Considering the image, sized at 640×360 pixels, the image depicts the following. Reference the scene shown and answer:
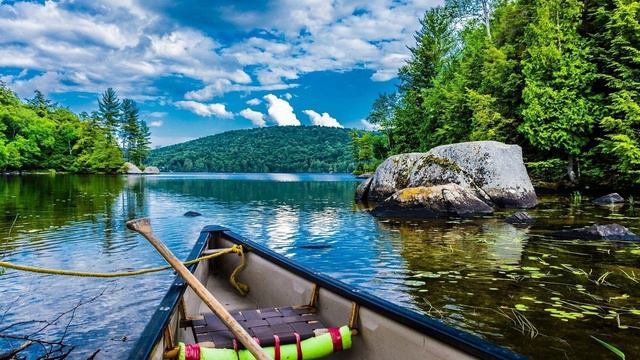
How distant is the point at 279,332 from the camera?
150 inches

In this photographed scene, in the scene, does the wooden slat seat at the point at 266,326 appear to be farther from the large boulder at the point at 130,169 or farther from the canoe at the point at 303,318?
the large boulder at the point at 130,169

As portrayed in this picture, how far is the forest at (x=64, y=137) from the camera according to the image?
211ft

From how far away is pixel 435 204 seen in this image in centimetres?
1714

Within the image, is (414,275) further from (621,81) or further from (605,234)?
(621,81)

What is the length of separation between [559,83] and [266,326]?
1049 inches

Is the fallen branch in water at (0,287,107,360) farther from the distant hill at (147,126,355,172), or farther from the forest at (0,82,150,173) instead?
the distant hill at (147,126,355,172)

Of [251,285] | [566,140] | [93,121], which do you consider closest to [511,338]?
[251,285]

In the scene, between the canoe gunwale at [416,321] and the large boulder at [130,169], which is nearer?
the canoe gunwale at [416,321]

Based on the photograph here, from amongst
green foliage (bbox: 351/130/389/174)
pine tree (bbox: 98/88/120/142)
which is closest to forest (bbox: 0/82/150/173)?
pine tree (bbox: 98/88/120/142)

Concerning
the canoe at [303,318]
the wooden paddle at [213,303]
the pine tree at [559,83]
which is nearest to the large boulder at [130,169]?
the pine tree at [559,83]

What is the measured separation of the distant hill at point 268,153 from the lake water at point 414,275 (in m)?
117

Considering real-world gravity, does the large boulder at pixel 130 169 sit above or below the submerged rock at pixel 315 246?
above

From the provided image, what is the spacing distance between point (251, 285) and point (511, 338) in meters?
3.65

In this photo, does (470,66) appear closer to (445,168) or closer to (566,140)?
(566,140)
